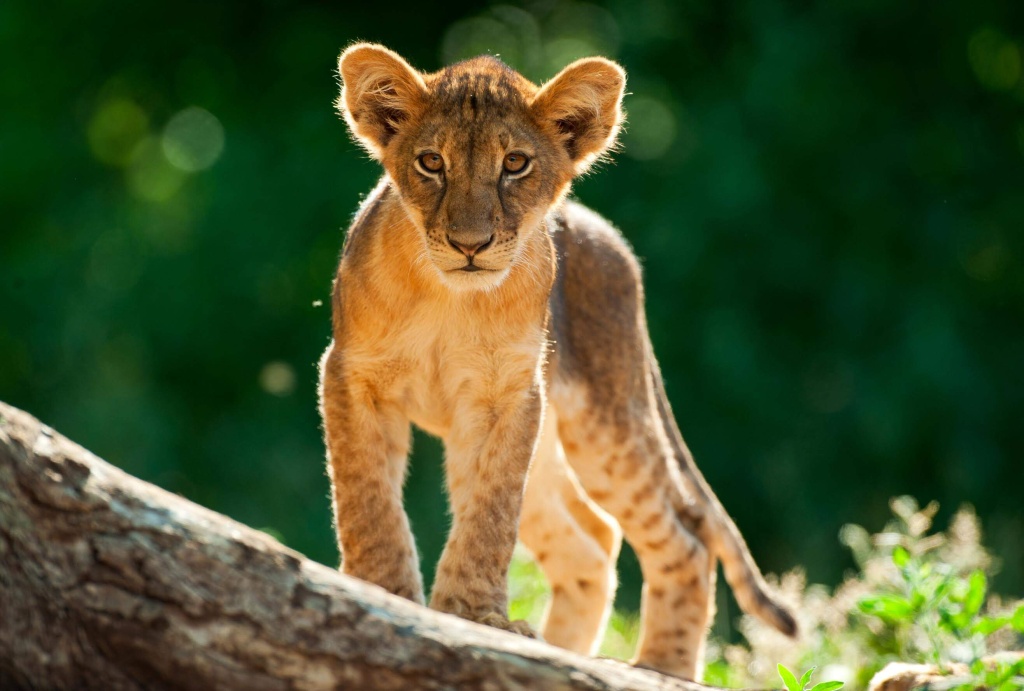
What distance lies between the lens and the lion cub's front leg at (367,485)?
406cm

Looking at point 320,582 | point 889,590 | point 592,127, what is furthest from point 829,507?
point 320,582

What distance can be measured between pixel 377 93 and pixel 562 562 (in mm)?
2132

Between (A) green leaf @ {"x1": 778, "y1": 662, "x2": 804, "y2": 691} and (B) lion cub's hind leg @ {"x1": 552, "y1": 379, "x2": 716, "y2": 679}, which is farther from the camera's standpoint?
(B) lion cub's hind leg @ {"x1": 552, "y1": 379, "x2": 716, "y2": 679}

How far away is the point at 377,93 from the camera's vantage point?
4355mm

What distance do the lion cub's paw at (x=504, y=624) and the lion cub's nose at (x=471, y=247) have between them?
0.96m

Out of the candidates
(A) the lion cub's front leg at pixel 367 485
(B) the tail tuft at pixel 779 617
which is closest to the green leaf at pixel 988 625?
(A) the lion cub's front leg at pixel 367 485

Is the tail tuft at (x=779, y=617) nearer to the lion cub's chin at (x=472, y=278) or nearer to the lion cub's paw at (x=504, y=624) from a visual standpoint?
the lion cub's paw at (x=504, y=624)

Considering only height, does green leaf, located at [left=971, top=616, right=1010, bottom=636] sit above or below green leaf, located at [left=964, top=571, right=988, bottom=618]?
below

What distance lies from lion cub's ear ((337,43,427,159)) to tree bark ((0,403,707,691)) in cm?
197

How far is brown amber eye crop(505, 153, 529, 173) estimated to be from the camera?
13.7ft

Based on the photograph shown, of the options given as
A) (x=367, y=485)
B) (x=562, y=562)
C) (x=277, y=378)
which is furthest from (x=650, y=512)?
(x=277, y=378)

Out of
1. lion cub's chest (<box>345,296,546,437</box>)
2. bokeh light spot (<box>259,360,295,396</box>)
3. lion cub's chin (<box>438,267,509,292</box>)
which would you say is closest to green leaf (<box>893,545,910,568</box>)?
lion cub's chest (<box>345,296,546,437</box>)

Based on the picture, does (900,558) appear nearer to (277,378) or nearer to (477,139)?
(477,139)

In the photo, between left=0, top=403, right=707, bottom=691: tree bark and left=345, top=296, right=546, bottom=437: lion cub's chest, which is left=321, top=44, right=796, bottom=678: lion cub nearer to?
left=345, top=296, right=546, bottom=437: lion cub's chest
